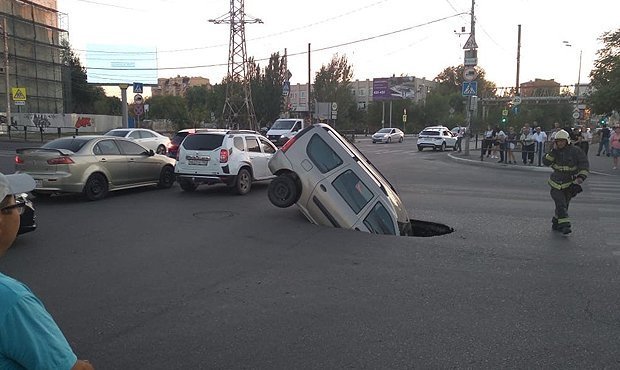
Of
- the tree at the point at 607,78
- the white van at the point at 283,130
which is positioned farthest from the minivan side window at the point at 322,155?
the tree at the point at 607,78

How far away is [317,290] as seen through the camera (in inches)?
209

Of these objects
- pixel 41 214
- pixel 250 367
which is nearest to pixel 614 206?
pixel 250 367

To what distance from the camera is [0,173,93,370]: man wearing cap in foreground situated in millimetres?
1482

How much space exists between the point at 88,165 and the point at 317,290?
25.5ft

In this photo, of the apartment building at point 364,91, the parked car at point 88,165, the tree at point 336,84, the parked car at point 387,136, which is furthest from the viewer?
the apartment building at point 364,91

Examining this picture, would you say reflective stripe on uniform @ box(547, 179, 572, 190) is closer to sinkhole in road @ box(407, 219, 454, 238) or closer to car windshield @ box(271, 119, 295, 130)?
sinkhole in road @ box(407, 219, 454, 238)

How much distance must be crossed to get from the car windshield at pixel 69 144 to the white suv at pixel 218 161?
91.2 inches

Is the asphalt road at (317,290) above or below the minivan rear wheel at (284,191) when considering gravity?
below

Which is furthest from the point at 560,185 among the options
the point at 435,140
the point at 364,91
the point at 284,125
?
the point at 364,91

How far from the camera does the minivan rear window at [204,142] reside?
41.0ft

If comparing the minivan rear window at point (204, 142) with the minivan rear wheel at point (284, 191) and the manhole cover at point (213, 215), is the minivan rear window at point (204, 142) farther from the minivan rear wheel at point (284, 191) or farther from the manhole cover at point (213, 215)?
the minivan rear wheel at point (284, 191)

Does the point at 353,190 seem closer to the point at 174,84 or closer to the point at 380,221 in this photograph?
the point at 380,221

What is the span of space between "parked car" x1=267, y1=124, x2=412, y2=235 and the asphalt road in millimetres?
338

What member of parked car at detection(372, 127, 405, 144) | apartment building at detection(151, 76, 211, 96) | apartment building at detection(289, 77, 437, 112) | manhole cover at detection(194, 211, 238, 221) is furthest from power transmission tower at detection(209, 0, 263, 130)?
apartment building at detection(151, 76, 211, 96)
